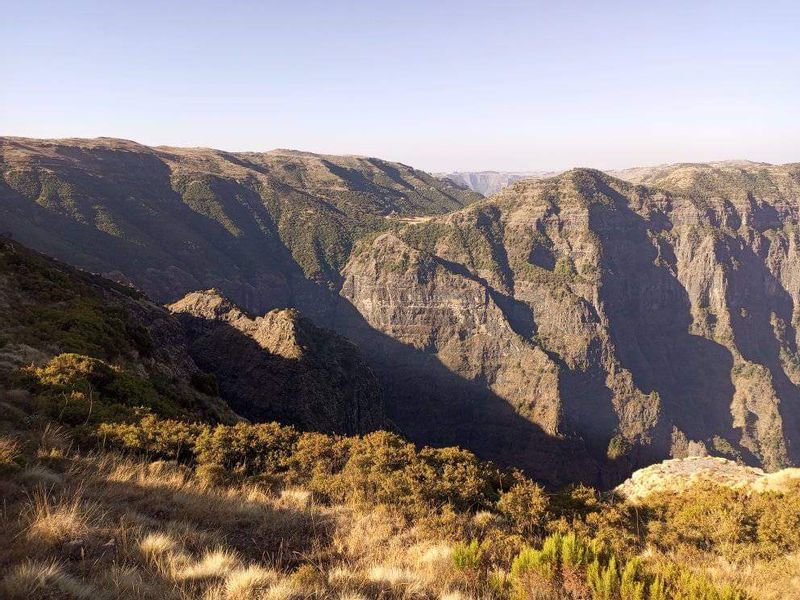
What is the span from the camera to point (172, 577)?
20.5ft

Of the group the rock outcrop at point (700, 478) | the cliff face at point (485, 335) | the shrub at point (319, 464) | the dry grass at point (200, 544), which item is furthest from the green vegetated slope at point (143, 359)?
the cliff face at point (485, 335)

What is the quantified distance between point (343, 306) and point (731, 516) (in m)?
182

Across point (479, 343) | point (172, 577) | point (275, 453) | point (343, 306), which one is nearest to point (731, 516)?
point (275, 453)

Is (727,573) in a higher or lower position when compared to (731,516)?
higher

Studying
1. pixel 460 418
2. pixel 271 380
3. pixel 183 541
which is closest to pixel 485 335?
pixel 460 418

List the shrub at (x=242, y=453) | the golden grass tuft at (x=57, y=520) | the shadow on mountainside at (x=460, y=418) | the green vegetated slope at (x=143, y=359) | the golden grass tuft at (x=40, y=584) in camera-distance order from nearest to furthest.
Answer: the golden grass tuft at (x=40, y=584)
the golden grass tuft at (x=57, y=520)
the shrub at (x=242, y=453)
the green vegetated slope at (x=143, y=359)
the shadow on mountainside at (x=460, y=418)

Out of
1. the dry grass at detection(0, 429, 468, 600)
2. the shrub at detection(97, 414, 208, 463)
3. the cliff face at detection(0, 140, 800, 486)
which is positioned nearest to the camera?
the dry grass at detection(0, 429, 468, 600)

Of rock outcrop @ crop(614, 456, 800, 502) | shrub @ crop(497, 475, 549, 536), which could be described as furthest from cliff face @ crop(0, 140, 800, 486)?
shrub @ crop(497, 475, 549, 536)

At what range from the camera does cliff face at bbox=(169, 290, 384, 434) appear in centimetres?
5481

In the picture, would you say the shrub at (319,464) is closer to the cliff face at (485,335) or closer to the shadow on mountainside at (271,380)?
the shadow on mountainside at (271,380)

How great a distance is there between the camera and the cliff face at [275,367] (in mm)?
54812

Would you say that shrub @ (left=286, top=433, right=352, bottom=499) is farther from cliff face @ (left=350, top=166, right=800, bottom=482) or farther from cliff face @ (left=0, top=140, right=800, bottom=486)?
cliff face @ (left=350, top=166, right=800, bottom=482)

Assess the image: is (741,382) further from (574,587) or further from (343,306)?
(574,587)

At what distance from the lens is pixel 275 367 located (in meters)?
58.4
